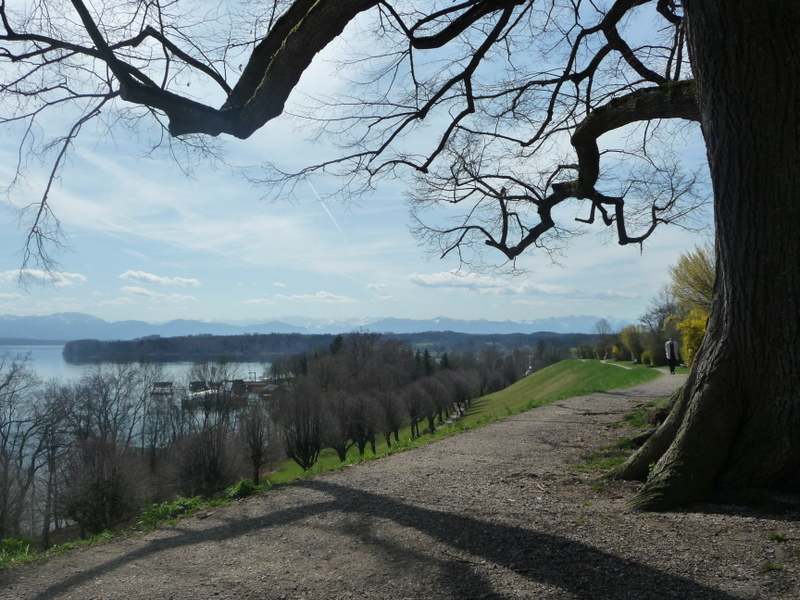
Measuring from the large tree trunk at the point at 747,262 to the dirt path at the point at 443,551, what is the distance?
0.49m

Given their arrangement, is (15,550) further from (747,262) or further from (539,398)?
(539,398)

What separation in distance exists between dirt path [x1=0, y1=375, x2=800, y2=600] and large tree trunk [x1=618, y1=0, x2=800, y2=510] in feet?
1.60

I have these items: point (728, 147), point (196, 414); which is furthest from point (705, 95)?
point (196, 414)

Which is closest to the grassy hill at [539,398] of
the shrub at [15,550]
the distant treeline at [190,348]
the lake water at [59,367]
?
the shrub at [15,550]

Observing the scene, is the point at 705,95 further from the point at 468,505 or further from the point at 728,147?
the point at 468,505

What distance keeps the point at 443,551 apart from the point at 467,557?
202 mm

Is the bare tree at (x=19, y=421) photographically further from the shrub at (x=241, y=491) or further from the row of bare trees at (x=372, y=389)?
the shrub at (x=241, y=491)

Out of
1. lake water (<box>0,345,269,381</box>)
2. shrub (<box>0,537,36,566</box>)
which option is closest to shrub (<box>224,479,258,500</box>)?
shrub (<box>0,537,36,566</box>)

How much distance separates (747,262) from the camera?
4273mm

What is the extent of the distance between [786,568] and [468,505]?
2503 mm

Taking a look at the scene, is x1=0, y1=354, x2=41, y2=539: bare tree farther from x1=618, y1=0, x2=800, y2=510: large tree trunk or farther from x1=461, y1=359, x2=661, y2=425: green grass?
x1=618, y1=0, x2=800, y2=510: large tree trunk

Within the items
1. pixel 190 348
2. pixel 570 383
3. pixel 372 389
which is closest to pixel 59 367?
pixel 190 348

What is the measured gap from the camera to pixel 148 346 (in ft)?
211

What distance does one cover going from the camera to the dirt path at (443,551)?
10.7ft
